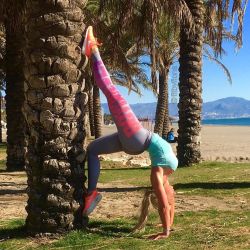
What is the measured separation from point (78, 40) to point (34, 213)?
2126 mm

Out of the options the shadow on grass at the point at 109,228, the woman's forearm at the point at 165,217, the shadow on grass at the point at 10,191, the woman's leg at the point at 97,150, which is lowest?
the shadow on grass at the point at 10,191

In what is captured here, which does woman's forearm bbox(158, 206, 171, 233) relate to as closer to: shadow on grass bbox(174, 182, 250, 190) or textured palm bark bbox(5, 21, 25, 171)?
shadow on grass bbox(174, 182, 250, 190)

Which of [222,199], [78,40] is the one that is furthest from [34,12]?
[222,199]

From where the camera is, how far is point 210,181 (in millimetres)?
10352

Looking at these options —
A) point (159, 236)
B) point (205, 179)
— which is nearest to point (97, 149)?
point (159, 236)

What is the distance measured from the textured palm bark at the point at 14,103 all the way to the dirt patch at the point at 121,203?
3672mm

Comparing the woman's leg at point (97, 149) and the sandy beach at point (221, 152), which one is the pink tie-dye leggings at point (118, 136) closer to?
the woman's leg at point (97, 149)

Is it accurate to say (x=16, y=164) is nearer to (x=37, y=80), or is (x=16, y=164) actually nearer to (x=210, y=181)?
(x=210, y=181)

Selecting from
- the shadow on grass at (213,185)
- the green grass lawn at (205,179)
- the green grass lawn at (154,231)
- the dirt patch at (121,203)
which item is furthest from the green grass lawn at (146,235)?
the shadow on grass at (213,185)

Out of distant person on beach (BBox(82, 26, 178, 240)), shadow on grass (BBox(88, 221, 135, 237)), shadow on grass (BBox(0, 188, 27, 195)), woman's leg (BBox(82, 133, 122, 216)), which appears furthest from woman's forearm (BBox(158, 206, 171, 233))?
shadow on grass (BBox(0, 188, 27, 195))

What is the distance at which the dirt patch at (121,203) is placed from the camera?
723cm

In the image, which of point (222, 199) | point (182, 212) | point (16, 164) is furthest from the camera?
point (16, 164)

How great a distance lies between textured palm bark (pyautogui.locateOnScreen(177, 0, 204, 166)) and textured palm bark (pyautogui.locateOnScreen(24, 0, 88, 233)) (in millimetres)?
8903

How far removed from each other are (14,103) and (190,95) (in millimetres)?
5230
